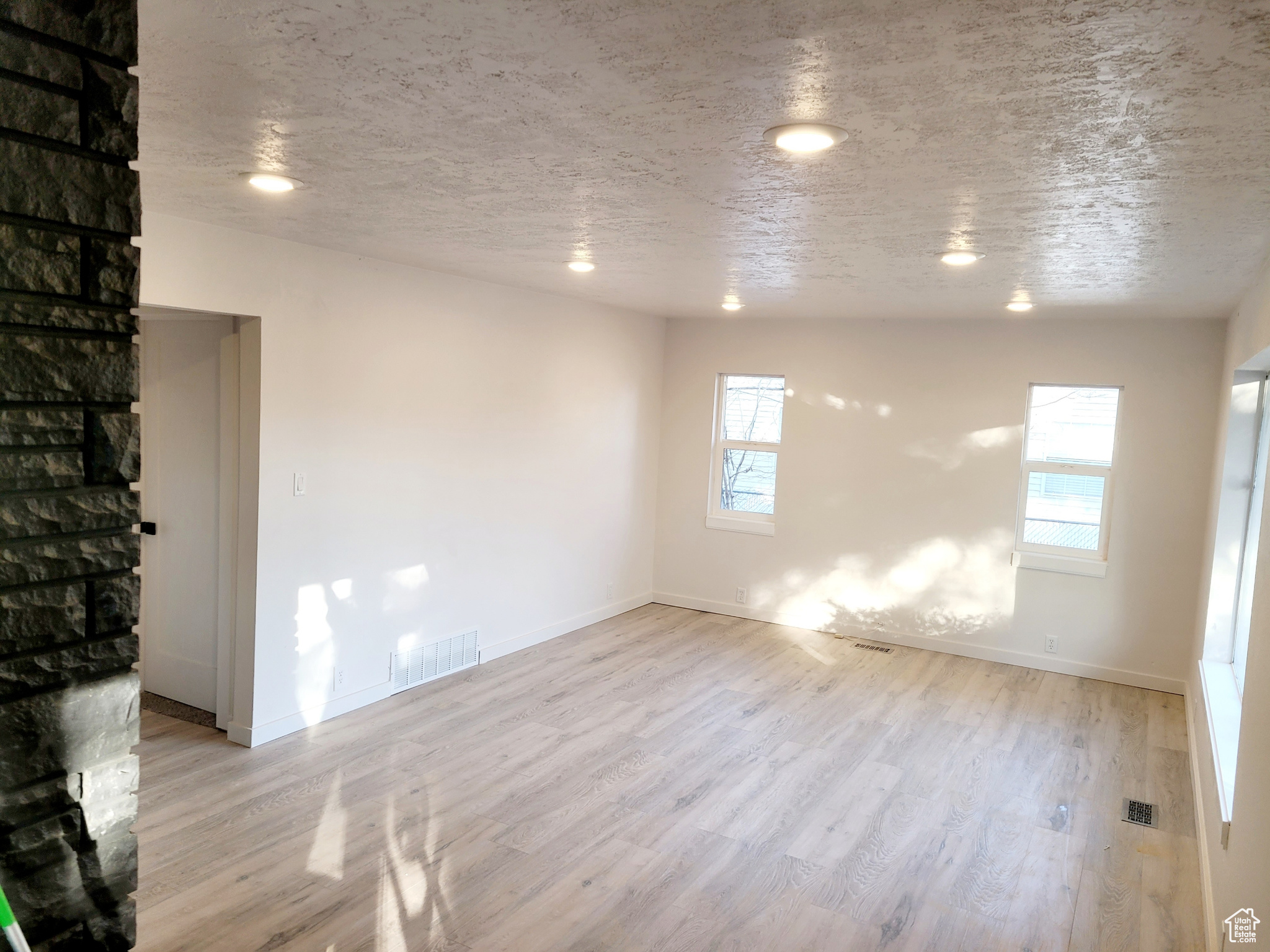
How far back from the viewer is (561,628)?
611 cm

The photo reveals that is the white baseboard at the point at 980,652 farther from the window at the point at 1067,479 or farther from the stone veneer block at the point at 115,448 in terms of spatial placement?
the stone veneer block at the point at 115,448

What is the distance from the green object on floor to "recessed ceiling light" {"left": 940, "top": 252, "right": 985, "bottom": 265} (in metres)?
3.47

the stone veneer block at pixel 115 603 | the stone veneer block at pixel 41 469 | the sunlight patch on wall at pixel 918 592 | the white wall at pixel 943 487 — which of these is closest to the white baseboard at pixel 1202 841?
the white wall at pixel 943 487

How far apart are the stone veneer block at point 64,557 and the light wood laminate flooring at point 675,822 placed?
6.71 ft

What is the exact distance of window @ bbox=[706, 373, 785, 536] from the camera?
6758 mm

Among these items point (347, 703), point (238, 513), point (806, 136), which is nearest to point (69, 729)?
point (806, 136)

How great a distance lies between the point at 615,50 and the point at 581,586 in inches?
196

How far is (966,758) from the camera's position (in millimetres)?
4324

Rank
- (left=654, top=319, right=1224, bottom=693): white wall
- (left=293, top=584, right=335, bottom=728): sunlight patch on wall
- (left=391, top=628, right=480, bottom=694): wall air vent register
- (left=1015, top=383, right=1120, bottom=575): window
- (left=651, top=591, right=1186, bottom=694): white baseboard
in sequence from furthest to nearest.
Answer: (left=1015, top=383, right=1120, bottom=575): window, (left=651, top=591, right=1186, bottom=694): white baseboard, (left=654, top=319, right=1224, bottom=693): white wall, (left=391, top=628, right=480, bottom=694): wall air vent register, (left=293, top=584, right=335, bottom=728): sunlight patch on wall

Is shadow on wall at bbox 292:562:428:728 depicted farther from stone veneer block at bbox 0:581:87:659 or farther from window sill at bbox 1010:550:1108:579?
window sill at bbox 1010:550:1108:579

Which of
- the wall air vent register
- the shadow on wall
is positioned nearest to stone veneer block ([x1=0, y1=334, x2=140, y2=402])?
the shadow on wall

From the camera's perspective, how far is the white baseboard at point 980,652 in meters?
5.55

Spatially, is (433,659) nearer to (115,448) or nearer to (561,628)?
(561,628)

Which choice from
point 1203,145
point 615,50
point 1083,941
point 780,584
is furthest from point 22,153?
point 780,584
